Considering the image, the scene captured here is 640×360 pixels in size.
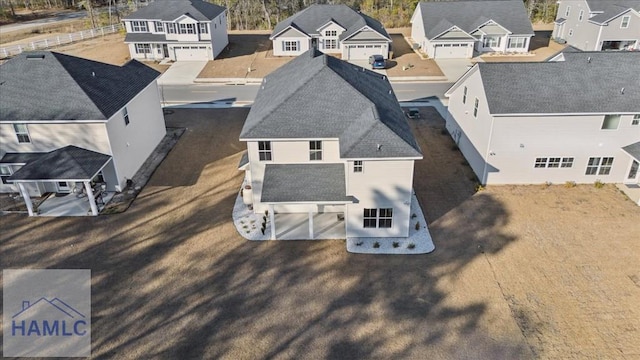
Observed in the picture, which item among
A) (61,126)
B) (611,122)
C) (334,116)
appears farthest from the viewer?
(611,122)

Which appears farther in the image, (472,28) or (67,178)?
(472,28)

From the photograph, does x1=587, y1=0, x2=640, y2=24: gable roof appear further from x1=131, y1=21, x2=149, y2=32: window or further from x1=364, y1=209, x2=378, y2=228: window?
x1=131, y1=21, x2=149, y2=32: window

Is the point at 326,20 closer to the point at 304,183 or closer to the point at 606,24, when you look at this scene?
the point at 606,24

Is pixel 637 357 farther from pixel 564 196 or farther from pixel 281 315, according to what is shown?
pixel 281 315

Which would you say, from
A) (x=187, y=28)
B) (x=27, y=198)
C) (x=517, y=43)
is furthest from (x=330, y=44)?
(x=27, y=198)

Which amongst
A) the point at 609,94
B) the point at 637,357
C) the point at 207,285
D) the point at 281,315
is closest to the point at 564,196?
the point at 609,94

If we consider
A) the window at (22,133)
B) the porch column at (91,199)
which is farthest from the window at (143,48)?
the porch column at (91,199)

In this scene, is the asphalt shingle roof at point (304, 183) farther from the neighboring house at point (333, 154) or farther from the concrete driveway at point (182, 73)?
the concrete driveway at point (182, 73)
